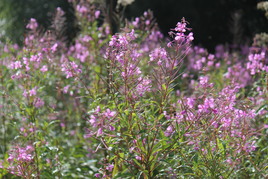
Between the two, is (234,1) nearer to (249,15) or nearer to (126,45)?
(249,15)

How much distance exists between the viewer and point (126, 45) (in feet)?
8.52

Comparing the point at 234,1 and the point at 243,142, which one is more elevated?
the point at 234,1

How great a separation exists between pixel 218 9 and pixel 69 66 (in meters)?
8.33

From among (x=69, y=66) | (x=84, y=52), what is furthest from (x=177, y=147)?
(x=84, y=52)

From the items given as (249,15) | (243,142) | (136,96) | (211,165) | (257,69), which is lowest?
(211,165)

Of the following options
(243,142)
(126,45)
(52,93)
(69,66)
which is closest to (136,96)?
(126,45)

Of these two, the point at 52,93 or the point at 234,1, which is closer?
the point at 52,93

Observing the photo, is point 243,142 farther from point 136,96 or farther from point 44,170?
point 44,170

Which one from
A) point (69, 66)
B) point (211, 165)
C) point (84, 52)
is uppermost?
point (84, 52)

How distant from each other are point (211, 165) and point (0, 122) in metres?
2.73

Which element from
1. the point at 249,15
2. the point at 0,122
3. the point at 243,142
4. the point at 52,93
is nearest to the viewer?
the point at 243,142

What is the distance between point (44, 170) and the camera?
10.9 feet

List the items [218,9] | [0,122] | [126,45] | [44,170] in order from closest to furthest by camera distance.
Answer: [126,45]
[44,170]
[0,122]
[218,9]

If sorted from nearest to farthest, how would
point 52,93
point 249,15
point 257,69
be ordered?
point 257,69, point 52,93, point 249,15
